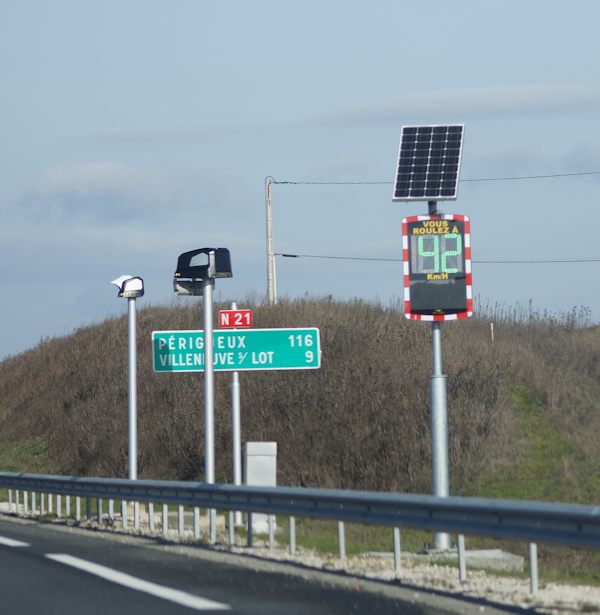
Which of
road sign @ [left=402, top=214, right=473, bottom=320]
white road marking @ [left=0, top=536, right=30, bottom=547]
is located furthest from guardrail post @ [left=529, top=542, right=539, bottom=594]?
road sign @ [left=402, top=214, right=473, bottom=320]

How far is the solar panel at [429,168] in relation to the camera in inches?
725

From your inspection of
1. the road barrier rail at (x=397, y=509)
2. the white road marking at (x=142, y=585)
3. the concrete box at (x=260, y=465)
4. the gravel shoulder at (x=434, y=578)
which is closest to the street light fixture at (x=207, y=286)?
the concrete box at (x=260, y=465)

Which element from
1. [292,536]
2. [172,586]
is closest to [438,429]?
[292,536]

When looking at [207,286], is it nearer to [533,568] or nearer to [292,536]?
[292,536]

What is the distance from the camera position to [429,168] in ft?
60.6

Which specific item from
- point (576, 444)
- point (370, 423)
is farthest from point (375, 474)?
point (576, 444)

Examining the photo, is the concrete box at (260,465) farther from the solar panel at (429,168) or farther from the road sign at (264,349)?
the solar panel at (429,168)

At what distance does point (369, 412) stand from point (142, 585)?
2228 cm

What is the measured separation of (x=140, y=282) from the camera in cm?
2311

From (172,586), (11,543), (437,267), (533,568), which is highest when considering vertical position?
(437,267)

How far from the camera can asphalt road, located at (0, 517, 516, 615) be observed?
9.82 m

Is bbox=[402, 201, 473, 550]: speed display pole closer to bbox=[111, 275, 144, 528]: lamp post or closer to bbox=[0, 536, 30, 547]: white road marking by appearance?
bbox=[0, 536, 30, 547]: white road marking

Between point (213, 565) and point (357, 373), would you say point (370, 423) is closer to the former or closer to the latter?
point (357, 373)

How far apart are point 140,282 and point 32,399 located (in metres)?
28.0
